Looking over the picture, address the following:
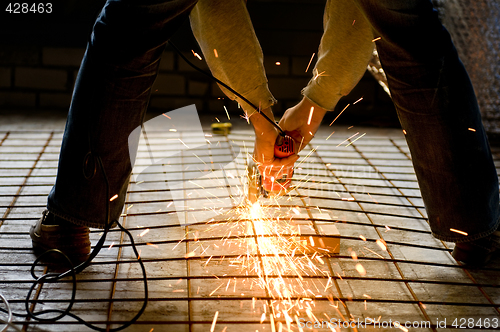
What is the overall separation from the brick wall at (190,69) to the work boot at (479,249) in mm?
1622

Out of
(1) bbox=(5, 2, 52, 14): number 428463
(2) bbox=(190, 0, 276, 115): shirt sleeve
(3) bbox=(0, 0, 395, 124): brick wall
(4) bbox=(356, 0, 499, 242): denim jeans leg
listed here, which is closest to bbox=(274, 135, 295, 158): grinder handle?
(2) bbox=(190, 0, 276, 115): shirt sleeve

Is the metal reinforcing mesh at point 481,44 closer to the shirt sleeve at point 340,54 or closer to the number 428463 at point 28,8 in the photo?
the shirt sleeve at point 340,54

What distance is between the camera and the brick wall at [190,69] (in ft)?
8.57

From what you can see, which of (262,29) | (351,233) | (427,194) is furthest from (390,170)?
(262,29)

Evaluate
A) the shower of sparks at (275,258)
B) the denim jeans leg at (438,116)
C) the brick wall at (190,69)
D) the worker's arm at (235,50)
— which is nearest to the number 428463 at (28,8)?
the brick wall at (190,69)

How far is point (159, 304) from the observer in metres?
0.90

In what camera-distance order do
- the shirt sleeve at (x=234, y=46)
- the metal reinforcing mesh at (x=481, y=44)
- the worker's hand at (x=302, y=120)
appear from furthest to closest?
the metal reinforcing mesh at (x=481, y=44)
the worker's hand at (x=302, y=120)
the shirt sleeve at (x=234, y=46)

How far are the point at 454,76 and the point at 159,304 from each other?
0.75 m

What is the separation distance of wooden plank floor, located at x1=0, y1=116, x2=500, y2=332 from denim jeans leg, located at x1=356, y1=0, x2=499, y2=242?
0.15m

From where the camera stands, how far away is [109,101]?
0.93 meters

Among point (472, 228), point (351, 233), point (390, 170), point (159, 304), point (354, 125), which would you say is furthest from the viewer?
point (354, 125)

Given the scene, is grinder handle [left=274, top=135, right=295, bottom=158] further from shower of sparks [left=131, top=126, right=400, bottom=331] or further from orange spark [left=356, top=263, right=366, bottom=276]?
orange spark [left=356, top=263, right=366, bottom=276]

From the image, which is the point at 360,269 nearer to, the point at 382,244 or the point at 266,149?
the point at 382,244

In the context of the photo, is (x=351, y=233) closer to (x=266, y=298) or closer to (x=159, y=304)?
(x=266, y=298)
